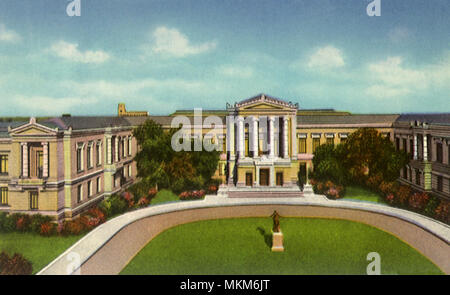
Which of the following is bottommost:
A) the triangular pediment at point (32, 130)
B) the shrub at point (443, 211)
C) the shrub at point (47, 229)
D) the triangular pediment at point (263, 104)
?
the shrub at point (47, 229)

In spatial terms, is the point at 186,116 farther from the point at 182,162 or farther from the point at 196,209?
the point at 196,209

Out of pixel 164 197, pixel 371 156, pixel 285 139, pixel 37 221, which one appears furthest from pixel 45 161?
pixel 371 156

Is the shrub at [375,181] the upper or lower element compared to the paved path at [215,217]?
upper

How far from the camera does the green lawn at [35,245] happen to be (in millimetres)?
10891

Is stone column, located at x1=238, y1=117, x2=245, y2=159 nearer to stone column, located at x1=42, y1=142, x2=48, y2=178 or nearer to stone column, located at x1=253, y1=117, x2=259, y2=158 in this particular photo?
stone column, located at x1=253, y1=117, x2=259, y2=158

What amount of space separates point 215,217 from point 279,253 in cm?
375

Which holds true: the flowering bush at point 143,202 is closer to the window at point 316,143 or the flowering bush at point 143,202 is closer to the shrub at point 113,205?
the shrub at point 113,205

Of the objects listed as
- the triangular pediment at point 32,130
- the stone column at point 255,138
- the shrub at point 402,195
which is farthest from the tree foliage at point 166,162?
the shrub at point 402,195

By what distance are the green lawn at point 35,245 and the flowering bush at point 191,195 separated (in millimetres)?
5317

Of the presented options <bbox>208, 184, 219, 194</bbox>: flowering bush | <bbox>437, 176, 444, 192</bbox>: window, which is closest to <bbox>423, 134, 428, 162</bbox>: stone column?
<bbox>437, 176, 444, 192</bbox>: window

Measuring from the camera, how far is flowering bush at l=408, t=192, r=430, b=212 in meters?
12.8

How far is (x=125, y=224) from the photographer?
12.7m

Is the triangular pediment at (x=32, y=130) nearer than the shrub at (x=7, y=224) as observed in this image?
Yes
